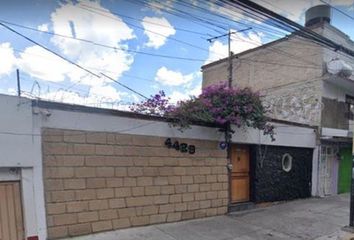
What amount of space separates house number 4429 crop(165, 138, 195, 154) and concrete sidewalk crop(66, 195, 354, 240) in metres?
1.85

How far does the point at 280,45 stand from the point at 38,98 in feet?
39.0

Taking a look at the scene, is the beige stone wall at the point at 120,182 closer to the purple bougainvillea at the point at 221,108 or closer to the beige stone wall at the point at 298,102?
the purple bougainvillea at the point at 221,108

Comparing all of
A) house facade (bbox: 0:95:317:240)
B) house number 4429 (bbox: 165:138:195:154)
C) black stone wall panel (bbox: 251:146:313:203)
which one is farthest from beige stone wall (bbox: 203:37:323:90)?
house number 4429 (bbox: 165:138:195:154)

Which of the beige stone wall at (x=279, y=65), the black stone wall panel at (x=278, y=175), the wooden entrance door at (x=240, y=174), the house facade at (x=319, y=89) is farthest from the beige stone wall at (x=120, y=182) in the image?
the beige stone wall at (x=279, y=65)

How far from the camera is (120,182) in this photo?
7.22 metres

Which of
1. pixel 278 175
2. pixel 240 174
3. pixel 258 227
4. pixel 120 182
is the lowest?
pixel 258 227

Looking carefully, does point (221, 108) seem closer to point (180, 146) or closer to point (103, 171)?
point (180, 146)

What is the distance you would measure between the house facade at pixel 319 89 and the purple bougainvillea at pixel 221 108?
523 cm

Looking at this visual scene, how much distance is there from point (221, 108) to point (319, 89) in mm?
6389

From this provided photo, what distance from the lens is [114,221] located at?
278 inches

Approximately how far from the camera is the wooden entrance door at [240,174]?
397 inches

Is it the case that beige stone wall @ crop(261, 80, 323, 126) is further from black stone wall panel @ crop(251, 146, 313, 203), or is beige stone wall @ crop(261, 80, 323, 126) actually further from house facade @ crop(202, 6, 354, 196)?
black stone wall panel @ crop(251, 146, 313, 203)

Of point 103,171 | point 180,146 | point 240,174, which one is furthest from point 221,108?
point 103,171

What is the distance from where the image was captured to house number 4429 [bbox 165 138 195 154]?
8.11m
